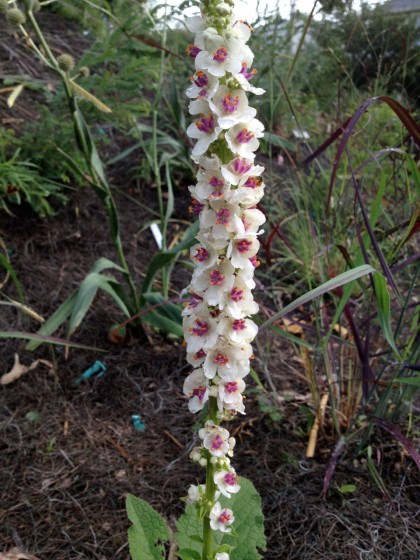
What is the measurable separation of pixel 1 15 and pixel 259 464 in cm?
357

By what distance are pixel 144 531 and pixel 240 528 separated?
0.82 feet

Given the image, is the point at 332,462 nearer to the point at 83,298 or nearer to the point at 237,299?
the point at 237,299

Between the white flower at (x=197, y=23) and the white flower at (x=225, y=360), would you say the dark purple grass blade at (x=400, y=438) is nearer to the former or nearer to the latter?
the white flower at (x=225, y=360)

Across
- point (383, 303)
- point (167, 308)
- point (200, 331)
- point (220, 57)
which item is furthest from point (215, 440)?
point (167, 308)

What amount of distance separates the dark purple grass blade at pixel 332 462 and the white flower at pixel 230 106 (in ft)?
3.78

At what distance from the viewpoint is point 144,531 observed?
52.7 inches

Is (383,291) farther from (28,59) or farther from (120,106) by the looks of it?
(28,59)

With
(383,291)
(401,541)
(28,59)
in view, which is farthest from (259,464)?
(28,59)

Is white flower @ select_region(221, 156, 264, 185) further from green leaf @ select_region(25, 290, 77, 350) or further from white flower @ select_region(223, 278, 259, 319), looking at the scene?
green leaf @ select_region(25, 290, 77, 350)

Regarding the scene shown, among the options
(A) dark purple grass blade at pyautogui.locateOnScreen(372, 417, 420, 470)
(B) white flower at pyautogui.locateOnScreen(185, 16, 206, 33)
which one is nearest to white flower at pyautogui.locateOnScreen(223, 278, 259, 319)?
(B) white flower at pyautogui.locateOnScreen(185, 16, 206, 33)

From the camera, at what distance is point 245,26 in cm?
100

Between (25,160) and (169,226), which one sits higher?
(25,160)

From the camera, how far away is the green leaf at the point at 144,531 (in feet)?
4.28

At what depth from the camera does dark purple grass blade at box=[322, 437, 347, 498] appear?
1.68 m
